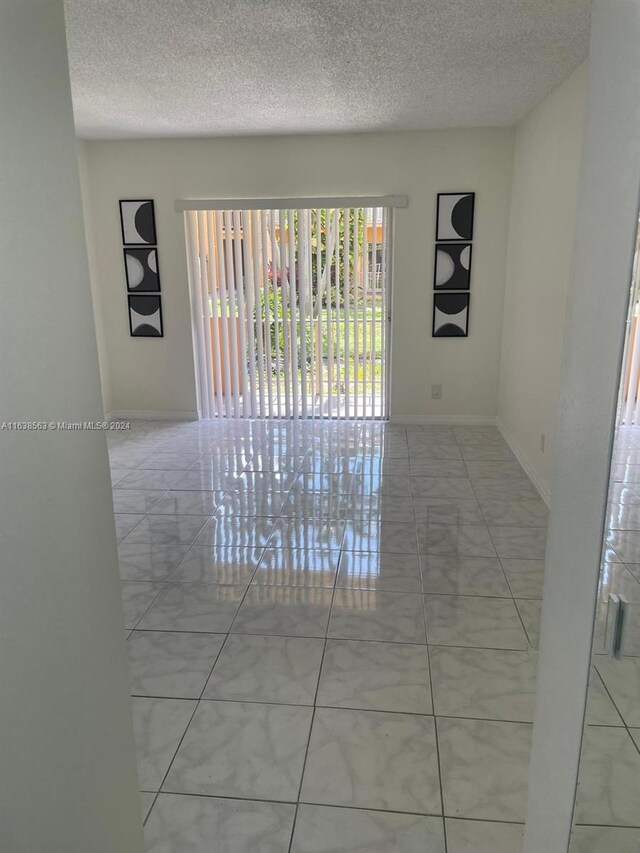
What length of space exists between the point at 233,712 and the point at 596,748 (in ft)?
4.63

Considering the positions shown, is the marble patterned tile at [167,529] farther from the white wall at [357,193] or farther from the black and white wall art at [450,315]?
the black and white wall art at [450,315]

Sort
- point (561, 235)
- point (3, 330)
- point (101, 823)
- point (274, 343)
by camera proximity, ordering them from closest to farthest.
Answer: point (3, 330) < point (101, 823) < point (561, 235) < point (274, 343)

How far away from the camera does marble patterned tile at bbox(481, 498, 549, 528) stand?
352 centimetres

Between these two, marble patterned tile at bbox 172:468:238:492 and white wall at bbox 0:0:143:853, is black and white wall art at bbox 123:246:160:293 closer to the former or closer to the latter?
marble patterned tile at bbox 172:468:238:492

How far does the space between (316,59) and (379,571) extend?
2.66 m

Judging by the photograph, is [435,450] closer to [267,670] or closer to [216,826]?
[267,670]

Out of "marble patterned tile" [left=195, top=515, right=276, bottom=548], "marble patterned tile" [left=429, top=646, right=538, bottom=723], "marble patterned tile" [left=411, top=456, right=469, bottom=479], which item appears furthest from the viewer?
"marble patterned tile" [left=411, top=456, right=469, bottom=479]

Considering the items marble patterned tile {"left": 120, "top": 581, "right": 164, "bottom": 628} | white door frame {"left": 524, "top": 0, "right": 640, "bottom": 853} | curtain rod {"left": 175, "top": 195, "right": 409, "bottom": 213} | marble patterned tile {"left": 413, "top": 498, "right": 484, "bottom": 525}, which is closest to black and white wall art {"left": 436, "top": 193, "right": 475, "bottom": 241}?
curtain rod {"left": 175, "top": 195, "right": 409, "bottom": 213}

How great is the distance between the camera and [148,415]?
6.01m

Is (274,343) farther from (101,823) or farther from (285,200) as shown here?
(101,823)

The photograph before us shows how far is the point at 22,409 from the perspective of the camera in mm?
944

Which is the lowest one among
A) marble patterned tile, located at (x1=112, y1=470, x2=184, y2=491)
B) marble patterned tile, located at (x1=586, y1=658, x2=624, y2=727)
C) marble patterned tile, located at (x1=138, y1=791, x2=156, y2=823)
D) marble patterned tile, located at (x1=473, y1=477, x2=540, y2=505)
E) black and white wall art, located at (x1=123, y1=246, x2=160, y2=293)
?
marble patterned tile, located at (x1=138, y1=791, x2=156, y2=823)

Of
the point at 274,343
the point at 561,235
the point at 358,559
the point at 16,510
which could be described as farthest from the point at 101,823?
the point at 274,343

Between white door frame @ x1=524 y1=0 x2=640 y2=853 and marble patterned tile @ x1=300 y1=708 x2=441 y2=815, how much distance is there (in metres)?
0.61
